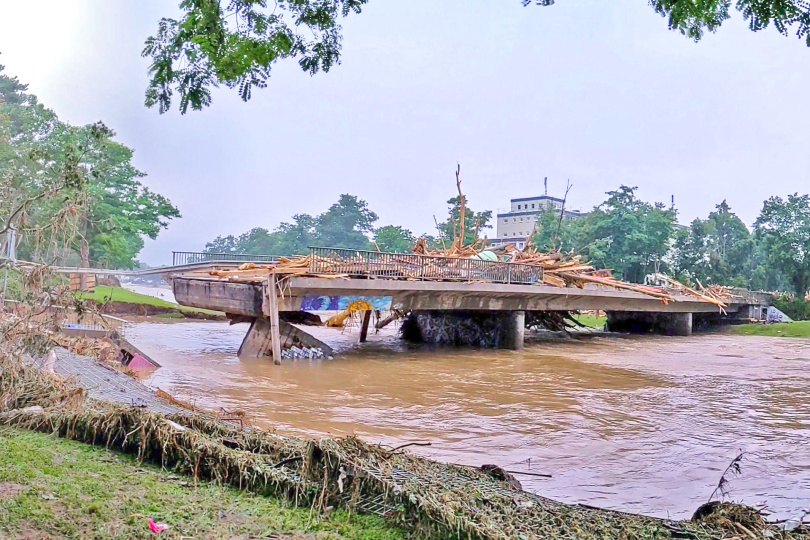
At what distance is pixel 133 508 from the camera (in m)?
4.09

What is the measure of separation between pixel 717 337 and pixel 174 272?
2536 cm

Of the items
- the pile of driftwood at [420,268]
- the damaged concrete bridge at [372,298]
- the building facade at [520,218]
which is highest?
the building facade at [520,218]

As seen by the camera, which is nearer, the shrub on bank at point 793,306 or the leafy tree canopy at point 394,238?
the shrub on bank at point 793,306

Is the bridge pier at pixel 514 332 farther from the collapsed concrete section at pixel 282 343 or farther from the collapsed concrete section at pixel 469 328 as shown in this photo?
the collapsed concrete section at pixel 282 343

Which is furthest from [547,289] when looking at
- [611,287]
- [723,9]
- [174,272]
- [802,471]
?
[723,9]

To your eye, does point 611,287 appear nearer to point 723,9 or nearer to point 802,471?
point 802,471

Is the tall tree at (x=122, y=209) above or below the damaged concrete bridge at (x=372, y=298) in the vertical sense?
above

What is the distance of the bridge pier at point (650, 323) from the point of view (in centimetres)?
3356

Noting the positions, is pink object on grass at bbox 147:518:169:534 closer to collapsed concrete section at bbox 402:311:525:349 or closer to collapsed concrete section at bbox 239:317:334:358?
collapsed concrete section at bbox 239:317:334:358

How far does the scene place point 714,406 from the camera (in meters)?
12.2

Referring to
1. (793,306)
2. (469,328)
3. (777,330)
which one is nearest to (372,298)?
(469,328)

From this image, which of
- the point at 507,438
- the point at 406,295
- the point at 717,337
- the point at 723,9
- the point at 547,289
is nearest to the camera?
the point at 723,9

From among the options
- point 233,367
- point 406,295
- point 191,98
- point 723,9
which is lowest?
point 233,367

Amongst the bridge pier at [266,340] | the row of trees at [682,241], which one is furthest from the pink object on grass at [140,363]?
the row of trees at [682,241]
